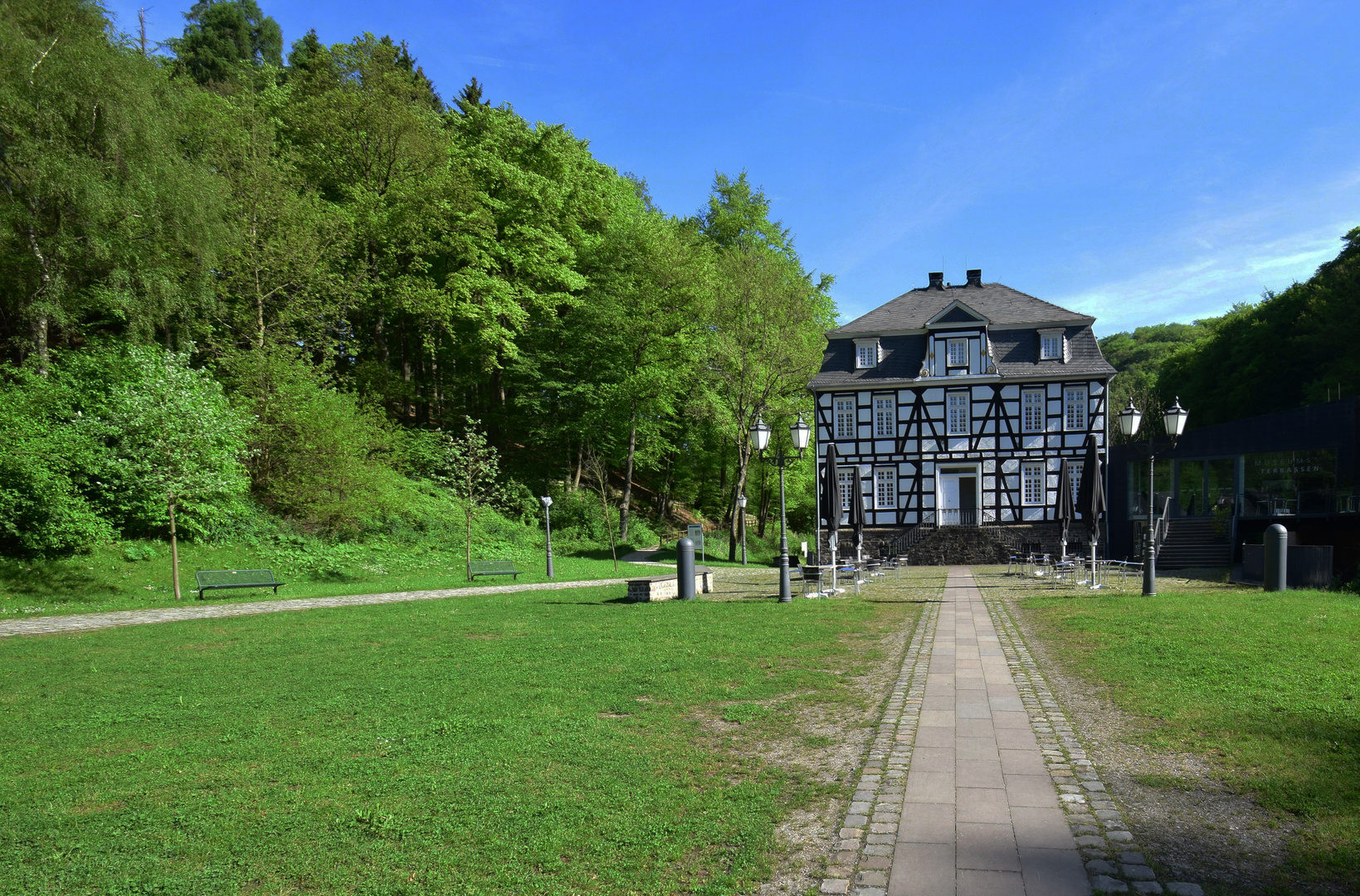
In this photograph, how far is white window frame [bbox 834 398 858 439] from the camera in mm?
31844

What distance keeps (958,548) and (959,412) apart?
20.0 ft

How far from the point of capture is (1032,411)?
100ft

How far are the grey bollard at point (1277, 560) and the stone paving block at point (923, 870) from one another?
15483mm

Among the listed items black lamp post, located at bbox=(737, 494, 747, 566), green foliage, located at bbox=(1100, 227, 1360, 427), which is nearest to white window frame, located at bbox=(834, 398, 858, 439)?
black lamp post, located at bbox=(737, 494, 747, 566)

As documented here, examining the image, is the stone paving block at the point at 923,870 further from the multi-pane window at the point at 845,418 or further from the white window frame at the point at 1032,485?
the white window frame at the point at 1032,485

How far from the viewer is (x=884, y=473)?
31484 millimetres

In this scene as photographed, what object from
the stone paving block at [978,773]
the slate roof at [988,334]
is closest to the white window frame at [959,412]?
the slate roof at [988,334]

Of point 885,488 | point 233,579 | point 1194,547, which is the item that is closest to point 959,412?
point 885,488

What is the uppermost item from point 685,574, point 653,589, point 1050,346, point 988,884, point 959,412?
point 1050,346

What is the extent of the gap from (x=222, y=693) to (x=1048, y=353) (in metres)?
31.6

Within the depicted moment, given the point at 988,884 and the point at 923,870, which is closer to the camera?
the point at 988,884

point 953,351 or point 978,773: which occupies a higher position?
point 953,351

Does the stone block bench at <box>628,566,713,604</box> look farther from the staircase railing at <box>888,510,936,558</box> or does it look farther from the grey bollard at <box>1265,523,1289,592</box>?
the staircase railing at <box>888,510,936,558</box>

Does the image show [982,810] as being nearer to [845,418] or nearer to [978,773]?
[978,773]
